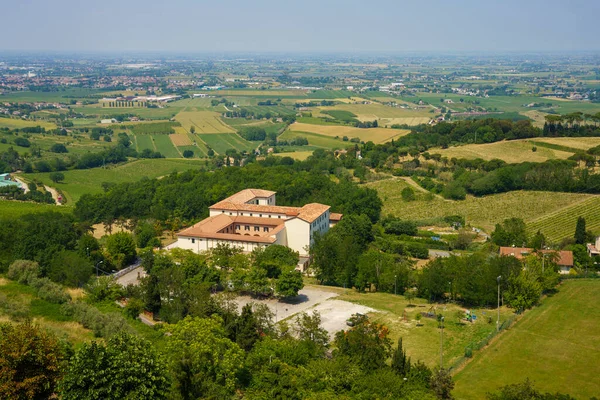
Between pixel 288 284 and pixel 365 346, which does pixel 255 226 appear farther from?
pixel 365 346

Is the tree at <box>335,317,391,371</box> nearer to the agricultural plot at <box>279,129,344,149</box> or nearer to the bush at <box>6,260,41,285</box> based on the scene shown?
the bush at <box>6,260,41,285</box>

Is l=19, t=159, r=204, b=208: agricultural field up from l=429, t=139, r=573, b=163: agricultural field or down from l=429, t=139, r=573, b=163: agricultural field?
down

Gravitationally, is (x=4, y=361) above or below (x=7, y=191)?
above

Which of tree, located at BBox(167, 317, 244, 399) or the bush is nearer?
tree, located at BBox(167, 317, 244, 399)

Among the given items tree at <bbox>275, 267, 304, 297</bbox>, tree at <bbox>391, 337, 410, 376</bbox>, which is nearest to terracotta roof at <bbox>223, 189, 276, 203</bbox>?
tree at <bbox>275, 267, 304, 297</bbox>

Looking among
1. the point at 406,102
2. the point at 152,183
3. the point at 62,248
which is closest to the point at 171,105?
the point at 406,102

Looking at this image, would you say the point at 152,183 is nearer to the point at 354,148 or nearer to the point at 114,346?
the point at 354,148
